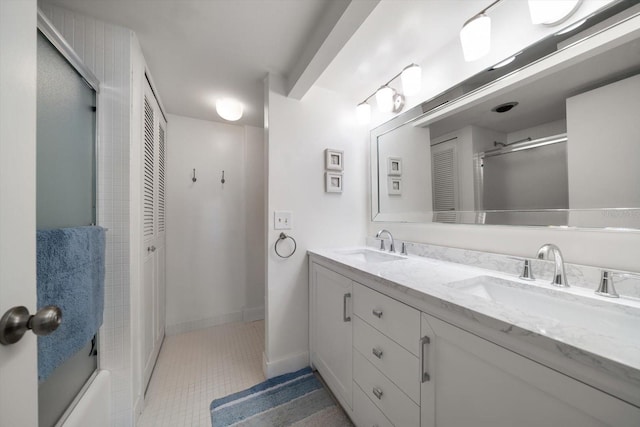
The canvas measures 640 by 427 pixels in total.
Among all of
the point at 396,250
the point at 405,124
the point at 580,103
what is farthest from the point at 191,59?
the point at 580,103

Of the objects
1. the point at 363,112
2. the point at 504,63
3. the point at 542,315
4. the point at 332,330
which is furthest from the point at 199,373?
the point at 504,63

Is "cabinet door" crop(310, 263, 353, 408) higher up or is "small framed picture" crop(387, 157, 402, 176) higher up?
"small framed picture" crop(387, 157, 402, 176)

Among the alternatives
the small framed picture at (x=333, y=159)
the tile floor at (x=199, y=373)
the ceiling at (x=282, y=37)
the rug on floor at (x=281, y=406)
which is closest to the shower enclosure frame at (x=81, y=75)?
the ceiling at (x=282, y=37)

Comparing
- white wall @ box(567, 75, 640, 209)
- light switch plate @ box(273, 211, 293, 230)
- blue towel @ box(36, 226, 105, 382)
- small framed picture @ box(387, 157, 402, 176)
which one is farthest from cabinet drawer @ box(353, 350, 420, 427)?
small framed picture @ box(387, 157, 402, 176)

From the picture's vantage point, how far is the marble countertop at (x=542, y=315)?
0.42m

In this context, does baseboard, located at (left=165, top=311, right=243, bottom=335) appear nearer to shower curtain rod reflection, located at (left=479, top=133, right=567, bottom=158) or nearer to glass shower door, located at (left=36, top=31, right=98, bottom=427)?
glass shower door, located at (left=36, top=31, right=98, bottom=427)

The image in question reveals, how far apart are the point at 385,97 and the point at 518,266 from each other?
1333mm

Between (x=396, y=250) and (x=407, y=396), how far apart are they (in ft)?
3.14

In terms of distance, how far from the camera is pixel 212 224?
2.31 metres

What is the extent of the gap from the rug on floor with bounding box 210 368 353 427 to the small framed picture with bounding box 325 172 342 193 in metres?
1.38

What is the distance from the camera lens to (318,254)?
4.98ft

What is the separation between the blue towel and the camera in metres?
0.68

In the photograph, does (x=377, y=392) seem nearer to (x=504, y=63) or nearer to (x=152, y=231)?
(x=504, y=63)

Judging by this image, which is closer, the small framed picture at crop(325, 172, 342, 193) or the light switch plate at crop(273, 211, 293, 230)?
the light switch plate at crop(273, 211, 293, 230)
